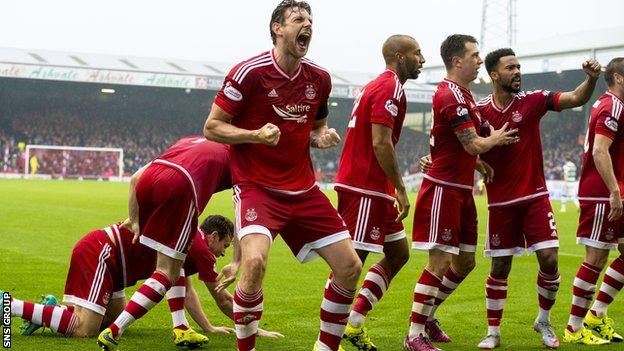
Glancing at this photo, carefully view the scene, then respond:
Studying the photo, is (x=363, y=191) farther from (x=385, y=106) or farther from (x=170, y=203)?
(x=170, y=203)

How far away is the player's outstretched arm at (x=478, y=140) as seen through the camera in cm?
734

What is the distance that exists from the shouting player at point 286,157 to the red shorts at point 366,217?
33.6 inches

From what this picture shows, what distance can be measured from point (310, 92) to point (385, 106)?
2.74ft

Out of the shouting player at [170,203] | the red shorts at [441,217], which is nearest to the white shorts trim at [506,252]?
the red shorts at [441,217]

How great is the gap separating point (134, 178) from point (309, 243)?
1.68m

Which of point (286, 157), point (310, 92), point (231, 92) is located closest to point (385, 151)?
point (310, 92)

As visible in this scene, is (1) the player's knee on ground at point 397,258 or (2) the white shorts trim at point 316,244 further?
(1) the player's knee on ground at point 397,258

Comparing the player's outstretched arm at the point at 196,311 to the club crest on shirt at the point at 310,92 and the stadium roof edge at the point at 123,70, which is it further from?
the stadium roof edge at the point at 123,70

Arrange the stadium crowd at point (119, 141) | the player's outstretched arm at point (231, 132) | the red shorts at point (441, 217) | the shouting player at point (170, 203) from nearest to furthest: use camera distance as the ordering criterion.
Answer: the player's outstretched arm at point (231, 132) → the shouting player at point (170, 203) → the red shorts at point (441, 217) → the stadium crowd at point (119, 141)

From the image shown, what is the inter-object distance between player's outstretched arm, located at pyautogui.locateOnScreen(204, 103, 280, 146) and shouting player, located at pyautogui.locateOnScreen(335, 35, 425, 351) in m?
1.31

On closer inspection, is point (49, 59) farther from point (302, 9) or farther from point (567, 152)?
point (302, 9)

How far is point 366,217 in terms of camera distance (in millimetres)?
7363

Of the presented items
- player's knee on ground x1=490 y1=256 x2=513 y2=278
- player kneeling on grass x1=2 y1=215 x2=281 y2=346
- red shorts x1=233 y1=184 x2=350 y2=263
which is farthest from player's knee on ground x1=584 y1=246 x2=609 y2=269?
red shorts x1=233 y1=184 x2=350 y2=263

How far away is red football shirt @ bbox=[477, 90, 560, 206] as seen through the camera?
7879 millimetres
